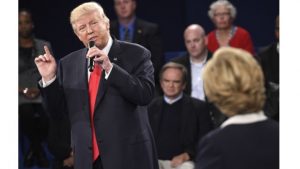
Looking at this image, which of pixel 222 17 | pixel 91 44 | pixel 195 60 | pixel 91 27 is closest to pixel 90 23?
pixel 91 27

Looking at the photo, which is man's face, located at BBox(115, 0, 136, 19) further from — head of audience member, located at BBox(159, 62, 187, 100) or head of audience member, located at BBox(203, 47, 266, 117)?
head of audience member, located at BBox(203, 47, 266, 117)

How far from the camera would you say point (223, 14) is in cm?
499

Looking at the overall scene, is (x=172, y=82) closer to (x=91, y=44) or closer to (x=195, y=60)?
(x=195, y=60)

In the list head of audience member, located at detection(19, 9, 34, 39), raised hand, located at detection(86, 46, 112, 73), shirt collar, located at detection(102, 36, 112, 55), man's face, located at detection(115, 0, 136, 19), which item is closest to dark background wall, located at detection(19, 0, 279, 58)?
head of audience member, located at detection(19, 9, 34, 39)

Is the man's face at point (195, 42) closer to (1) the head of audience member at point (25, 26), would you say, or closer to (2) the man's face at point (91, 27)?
(1) the head of audience member at point (25, 26)

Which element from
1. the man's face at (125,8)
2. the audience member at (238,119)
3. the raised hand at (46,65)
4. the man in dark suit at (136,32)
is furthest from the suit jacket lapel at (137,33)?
the audience member at (238,119)

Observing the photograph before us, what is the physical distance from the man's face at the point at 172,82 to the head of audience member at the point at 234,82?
2.40 m

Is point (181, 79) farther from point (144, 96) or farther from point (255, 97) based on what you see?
point (255, 97)

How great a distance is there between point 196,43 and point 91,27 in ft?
6.65

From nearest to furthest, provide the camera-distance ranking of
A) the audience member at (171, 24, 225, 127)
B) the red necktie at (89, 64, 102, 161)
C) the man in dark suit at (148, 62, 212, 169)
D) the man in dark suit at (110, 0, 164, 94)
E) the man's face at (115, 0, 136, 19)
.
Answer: the red necktie at (89, 64, 102, 161) < the man in dark suit at (148, 62, 212, 169) < the audience member at (171, 24, 225, 127) < the man in dark suit at (110, 0, 164, 94) < the man's face at (115, 0, 136, 19)

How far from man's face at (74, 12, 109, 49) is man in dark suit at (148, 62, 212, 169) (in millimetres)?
1556

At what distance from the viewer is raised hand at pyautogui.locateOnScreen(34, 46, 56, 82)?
8.87ft

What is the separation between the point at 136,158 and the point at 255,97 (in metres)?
1.00
